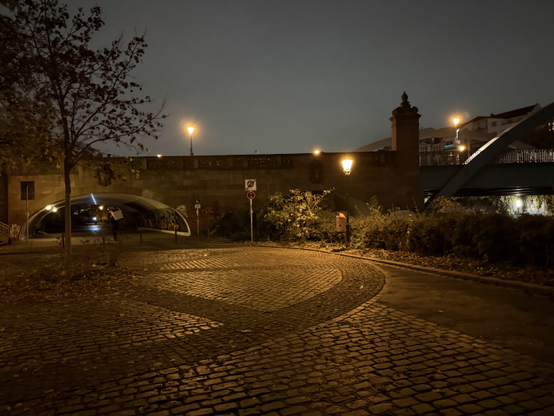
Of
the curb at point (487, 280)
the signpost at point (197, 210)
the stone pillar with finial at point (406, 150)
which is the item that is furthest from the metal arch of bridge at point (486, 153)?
the curb at point (487, 280)

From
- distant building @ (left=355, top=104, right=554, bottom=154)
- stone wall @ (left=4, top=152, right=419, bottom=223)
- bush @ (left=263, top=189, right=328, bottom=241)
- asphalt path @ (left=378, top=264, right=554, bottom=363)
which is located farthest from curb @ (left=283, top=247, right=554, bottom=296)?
distant building @ (left=355, top=104, right=554, bottom=154)

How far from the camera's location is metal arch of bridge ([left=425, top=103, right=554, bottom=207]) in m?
29.1

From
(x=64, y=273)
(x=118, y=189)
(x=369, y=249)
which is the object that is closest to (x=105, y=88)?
(x=64, y=273)

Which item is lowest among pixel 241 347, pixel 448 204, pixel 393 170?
pixel 241 347

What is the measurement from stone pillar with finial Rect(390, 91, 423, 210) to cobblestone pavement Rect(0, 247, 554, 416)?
21.7m

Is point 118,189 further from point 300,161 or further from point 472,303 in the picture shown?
point 472,303

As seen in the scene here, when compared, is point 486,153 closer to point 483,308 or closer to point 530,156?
point 530,156

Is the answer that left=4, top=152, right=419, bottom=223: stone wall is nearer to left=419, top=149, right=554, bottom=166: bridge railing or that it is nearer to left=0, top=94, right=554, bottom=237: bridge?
left=0, top=94, right=554, bottom=237: bridge

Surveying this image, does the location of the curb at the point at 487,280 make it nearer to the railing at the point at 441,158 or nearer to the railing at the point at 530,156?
the railing at the point at 441,158

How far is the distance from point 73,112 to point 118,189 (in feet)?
55.4

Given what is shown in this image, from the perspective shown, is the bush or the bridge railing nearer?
the bush

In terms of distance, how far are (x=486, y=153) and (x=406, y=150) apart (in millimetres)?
6115

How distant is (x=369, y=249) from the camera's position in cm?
1606

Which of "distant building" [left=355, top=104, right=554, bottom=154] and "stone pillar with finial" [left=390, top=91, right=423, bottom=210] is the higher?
"distant building" [left=355, top=104, right=554, bottom=154]
